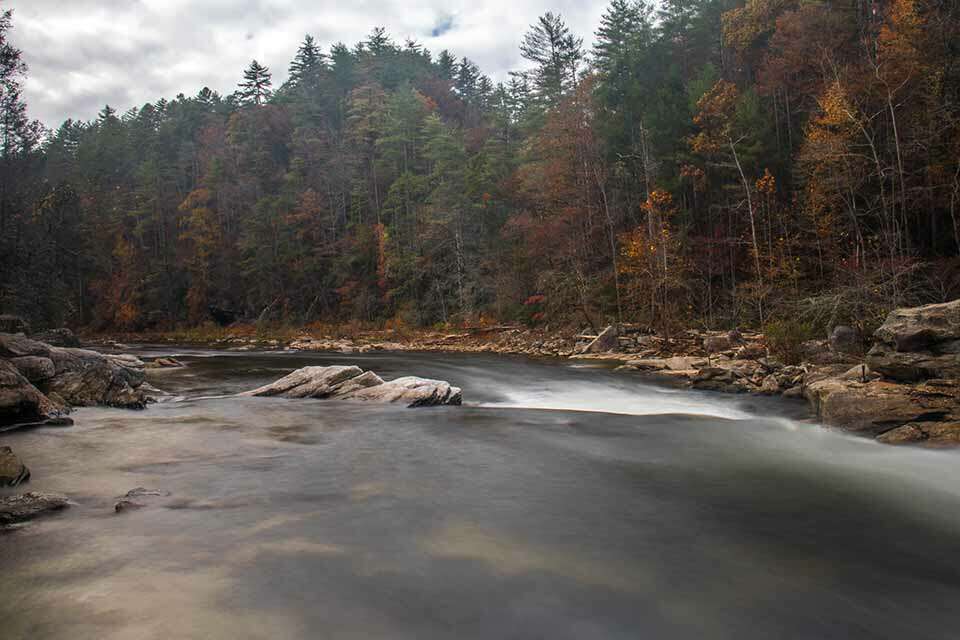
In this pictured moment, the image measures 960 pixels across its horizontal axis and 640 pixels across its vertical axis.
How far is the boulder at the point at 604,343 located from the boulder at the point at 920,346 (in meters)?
12.9

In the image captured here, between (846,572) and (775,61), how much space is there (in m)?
29.3

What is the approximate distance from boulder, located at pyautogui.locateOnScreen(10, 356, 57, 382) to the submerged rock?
405cm

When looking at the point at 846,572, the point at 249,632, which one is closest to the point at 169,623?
the point at 249,632

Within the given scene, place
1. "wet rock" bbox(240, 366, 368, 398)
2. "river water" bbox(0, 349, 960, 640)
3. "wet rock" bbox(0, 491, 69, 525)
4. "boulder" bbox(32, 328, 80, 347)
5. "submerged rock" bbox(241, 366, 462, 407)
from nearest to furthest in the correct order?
"river water" bbox(0, 349, 960, 640)
"wet rock" bbox(0, 491, 69, 525)
"submerged rock" bbox(241, 366, 462, 407)
"wet rock" bbox(240, 366, 368, 398)
"boulder" bbox(32, 328, 80, 347)

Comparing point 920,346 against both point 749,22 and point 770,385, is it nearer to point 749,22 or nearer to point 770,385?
point 770,385

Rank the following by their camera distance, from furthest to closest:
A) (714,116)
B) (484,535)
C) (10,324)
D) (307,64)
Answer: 1. (307,64)
2. (714,116)
3. (10,324)
4. (484,535)

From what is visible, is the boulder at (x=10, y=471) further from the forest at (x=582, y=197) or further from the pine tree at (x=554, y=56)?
the pine tree at (x=554, y=56)

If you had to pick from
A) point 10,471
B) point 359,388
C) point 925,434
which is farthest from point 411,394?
point 925,434

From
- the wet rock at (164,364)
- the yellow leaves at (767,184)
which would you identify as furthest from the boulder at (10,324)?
the yellow leaves at (767,184)

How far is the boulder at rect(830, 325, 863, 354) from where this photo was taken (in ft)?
41.2

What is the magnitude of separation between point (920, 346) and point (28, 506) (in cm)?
1258

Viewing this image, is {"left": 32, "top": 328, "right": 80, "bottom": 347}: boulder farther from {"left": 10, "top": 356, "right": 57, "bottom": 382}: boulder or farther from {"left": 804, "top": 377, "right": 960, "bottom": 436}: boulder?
{"left": 804, "top": 377, "right": 960, "bottom": 436}: boulder

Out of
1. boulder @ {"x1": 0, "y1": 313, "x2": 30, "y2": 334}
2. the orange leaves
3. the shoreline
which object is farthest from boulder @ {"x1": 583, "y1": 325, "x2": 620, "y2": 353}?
boulder @ {"x1": 0, "y1": 313, "x2": 30, "y2": 334}

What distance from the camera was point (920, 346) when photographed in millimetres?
8898
